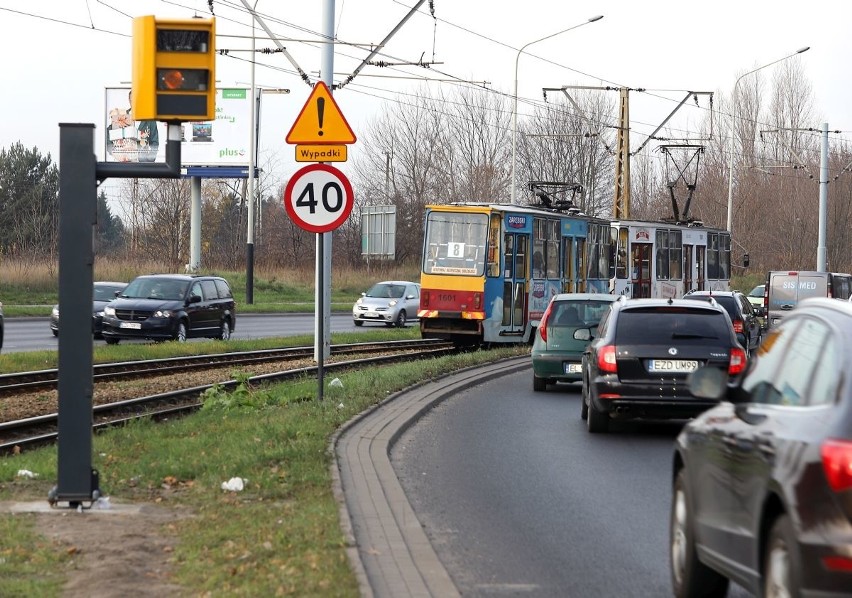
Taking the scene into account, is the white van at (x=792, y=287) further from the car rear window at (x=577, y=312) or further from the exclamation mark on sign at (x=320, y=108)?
the exclamation mark on sign at (x=320, y=108)

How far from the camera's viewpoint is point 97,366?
2255cm

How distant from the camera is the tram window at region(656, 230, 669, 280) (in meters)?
41.0

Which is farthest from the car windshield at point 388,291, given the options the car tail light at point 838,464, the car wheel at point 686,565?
the car tail light at point 838,464

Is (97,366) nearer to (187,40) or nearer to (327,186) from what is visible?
(327,186)

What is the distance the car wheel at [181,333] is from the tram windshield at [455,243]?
18.5 ft

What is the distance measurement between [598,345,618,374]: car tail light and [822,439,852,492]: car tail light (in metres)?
9.72

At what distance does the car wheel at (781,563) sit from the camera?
4.66 metres

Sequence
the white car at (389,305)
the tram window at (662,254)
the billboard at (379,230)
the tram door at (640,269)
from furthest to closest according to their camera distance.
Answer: the billboard at (379,230), the white car at (389,305), the tram window at (662,254), the tram door at (640,269)

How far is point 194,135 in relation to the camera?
5819 centimetres

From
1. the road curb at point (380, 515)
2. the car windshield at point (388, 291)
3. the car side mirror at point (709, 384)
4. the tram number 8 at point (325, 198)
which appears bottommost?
the road curb at point (380, 515)

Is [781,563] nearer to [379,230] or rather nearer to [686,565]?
[686,565]

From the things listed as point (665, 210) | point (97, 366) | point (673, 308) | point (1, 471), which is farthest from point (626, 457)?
point (665, 210)

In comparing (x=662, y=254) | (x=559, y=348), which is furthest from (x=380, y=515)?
(x=662, y=254)

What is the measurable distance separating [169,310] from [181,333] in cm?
69
